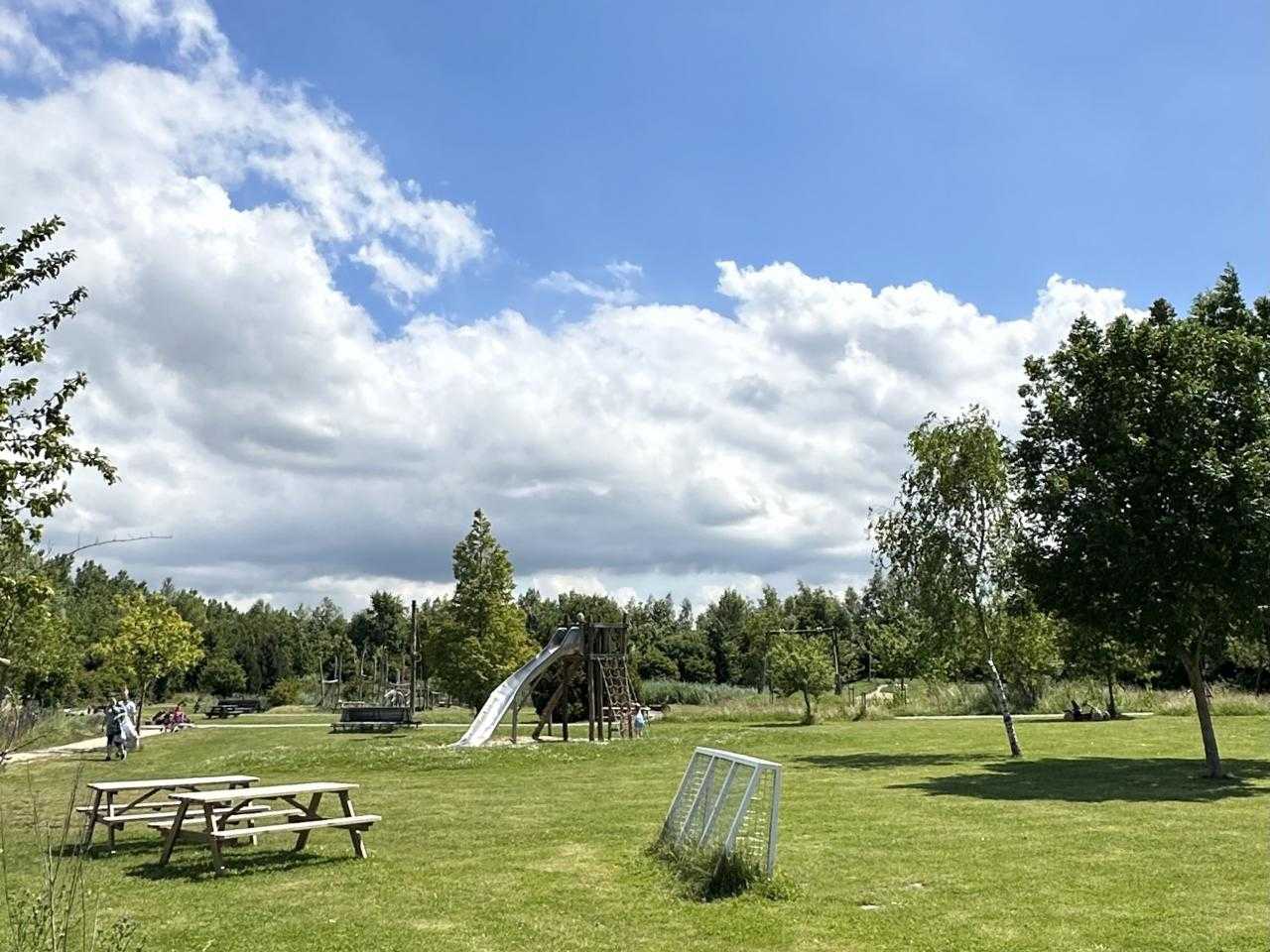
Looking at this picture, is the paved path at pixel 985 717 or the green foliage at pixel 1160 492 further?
the paved path at pixel 985 717

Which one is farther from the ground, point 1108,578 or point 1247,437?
point 1247,437

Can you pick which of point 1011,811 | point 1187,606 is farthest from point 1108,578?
point 1011,811

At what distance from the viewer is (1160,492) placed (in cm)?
1806

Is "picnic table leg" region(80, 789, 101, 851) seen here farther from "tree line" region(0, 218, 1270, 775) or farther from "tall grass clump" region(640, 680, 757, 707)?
"tall grass clump" region(640, 680, 757, 707)

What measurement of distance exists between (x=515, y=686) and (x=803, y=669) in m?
12.3

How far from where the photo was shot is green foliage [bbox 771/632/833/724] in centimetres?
3947

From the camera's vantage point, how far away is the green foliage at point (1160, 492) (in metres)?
17.2

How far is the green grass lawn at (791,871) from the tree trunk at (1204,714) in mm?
501

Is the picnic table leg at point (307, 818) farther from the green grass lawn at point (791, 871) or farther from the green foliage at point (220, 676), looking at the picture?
the green foliage at point (220, 676)

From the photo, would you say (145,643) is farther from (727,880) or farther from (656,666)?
(656,666)

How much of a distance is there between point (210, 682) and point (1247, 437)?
255 ft

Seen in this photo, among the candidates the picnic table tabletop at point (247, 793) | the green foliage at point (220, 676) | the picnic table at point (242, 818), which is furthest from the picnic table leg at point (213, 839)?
the green foliage at point (220, 676)

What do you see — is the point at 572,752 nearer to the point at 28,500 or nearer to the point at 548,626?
the point at 28,500

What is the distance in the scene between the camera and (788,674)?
3962 cm
